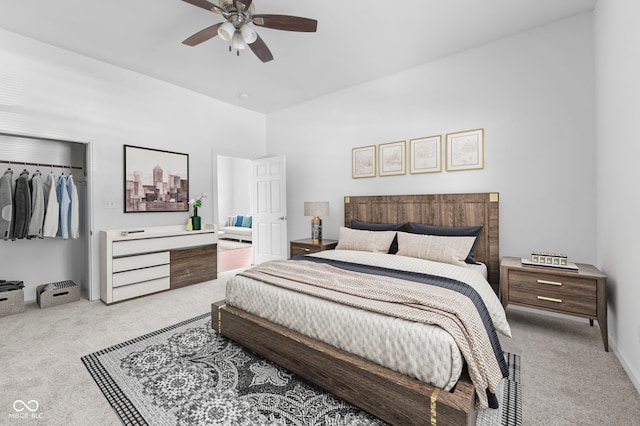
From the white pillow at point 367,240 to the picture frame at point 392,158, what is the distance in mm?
935

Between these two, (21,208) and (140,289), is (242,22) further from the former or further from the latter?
(140,289)

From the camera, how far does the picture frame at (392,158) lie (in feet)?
12.5

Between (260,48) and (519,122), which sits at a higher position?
(260,48)

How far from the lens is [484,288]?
2236mm

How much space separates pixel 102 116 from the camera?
3.54 meters

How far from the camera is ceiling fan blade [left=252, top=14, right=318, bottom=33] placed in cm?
227

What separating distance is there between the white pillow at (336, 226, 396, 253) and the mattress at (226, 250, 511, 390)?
73cm

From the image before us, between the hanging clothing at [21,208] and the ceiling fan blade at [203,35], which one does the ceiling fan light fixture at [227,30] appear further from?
the hanging clothing at [21,208]

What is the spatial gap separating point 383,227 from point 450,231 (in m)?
0.81

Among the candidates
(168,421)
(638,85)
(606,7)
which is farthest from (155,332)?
(606,7)

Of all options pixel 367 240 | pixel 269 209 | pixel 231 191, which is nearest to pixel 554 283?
pixel 367 240

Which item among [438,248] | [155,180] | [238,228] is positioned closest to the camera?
[438,248]

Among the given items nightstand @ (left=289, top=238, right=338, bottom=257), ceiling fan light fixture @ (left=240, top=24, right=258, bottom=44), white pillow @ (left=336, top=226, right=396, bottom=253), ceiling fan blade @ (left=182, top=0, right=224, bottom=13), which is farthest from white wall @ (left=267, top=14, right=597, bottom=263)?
ceiling fan blade @ (left=182, top=0, right=224, bottom=13)

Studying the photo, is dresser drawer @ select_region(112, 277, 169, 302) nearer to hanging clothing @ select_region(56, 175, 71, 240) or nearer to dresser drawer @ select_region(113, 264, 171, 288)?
dresser drawer @ select_region(113, 264, 171, 288)
